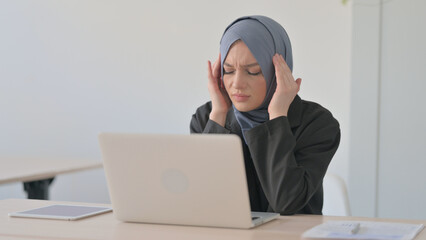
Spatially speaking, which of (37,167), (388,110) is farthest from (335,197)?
(37,167)

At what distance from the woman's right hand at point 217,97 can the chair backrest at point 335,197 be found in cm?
39

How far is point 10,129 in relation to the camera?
4293mm

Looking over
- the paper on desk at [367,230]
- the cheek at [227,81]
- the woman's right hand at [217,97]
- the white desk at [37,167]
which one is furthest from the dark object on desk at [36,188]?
the paper on desk at [367,230]

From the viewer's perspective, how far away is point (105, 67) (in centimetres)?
412

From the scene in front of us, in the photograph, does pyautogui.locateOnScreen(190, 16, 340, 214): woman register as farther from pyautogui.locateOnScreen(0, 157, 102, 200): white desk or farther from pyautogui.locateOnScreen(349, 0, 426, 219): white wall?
pyautogui.locateOnScreen(349, 0, 426, 219): white wall

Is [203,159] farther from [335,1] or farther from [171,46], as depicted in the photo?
[171,46]

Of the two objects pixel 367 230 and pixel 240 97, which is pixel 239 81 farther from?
pixel 367 230

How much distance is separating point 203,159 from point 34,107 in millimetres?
3183

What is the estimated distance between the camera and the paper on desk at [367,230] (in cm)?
122

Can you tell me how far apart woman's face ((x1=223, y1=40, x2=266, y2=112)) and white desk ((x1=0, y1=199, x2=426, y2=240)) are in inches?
14.7

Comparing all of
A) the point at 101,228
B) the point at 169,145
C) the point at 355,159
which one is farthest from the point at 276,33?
the point at 355,159

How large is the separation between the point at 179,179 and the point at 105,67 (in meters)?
2.86

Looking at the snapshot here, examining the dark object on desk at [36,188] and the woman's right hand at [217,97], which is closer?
the woman's right hand at [217,97]

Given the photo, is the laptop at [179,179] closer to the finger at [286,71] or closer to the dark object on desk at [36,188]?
the finger at [286,71]
